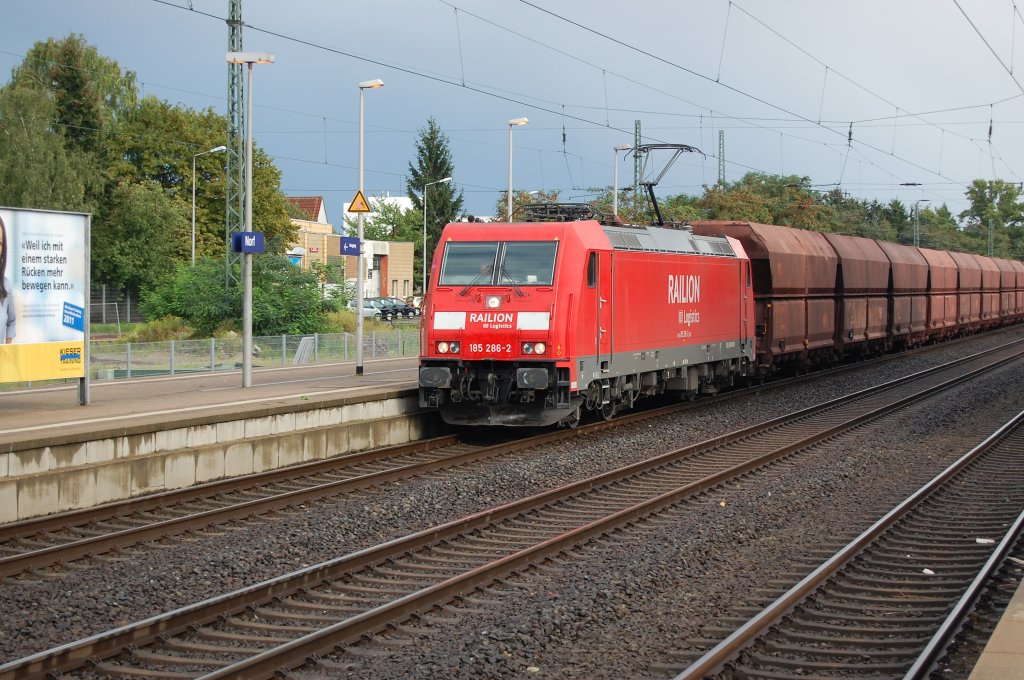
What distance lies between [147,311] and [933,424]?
988 inches

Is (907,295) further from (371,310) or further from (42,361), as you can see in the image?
(42,361)

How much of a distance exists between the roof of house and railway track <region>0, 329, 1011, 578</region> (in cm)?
9121

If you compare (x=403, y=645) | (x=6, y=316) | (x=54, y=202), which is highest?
(x=54, y=202)

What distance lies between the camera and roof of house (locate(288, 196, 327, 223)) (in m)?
107

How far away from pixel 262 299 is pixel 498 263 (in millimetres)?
16758

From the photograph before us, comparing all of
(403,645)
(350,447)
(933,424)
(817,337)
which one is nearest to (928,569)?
(403,645)

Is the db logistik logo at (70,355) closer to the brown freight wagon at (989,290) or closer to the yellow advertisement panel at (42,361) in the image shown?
the yellow advertisement panel at (42,361)

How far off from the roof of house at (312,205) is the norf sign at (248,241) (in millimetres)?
86402

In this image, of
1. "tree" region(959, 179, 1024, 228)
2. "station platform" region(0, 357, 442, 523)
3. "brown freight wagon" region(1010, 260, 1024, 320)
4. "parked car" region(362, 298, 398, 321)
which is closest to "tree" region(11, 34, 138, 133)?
"parked car" region(362, 298, 398, 321)

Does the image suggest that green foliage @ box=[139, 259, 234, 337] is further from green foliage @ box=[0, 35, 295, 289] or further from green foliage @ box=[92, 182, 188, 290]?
green foliage @ box=[92, 182, 188, 290]

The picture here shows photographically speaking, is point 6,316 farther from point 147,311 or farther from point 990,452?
point 147,311

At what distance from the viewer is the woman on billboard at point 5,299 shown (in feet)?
48.7

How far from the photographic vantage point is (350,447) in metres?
17.1

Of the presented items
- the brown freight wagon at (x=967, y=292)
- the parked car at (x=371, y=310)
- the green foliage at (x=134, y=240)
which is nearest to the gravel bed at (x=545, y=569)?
the brown freight wagon at (x=967, y=292)
